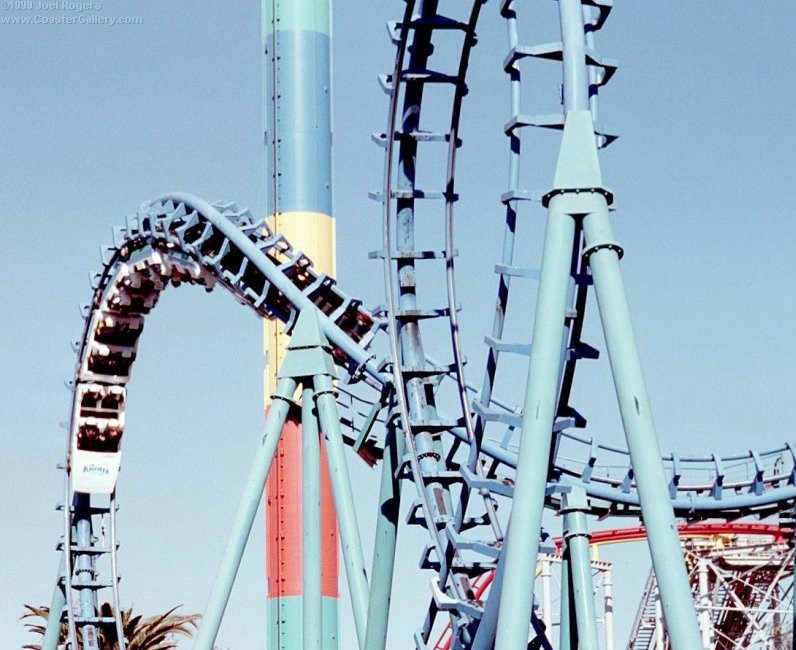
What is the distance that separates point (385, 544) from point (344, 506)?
0.74 metres

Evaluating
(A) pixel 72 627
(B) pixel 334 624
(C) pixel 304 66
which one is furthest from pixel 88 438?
(C) pixel 304 66

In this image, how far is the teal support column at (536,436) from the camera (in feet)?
33.3

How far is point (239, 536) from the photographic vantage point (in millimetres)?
14891

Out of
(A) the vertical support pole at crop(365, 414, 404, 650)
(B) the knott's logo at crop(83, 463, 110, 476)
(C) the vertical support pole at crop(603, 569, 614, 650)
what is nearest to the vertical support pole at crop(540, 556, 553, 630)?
(C) the vertical support pole at crop(603, 569, 614, 650)

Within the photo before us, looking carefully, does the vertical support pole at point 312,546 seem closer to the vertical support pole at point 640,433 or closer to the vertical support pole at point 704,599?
the vertical support pole at point 640,433

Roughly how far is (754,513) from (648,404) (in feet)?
35.9

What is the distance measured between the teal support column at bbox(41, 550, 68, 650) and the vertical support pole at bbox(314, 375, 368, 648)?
743cm

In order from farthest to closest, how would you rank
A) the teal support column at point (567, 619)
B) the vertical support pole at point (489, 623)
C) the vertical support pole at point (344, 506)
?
the vertical support pole at point (344, 506)
the teal support column at point (567, 619)
the vertical support pole at point (489, 623)

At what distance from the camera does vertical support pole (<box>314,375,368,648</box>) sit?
47.3 ft

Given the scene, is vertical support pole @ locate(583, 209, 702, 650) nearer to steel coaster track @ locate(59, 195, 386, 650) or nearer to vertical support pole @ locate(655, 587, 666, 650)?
steel coaster track @ locate(59, 195, 386, 650)

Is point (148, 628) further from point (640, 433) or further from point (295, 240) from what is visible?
point (640, 433)

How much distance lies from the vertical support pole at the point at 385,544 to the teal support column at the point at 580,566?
1.88 metres

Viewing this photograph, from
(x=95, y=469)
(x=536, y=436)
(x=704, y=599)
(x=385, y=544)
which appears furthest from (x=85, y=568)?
(x=704, y=599)

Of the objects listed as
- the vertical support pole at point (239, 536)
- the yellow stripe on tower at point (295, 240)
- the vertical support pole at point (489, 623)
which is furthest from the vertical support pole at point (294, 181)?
the vertical support pole at point (489, 623)
